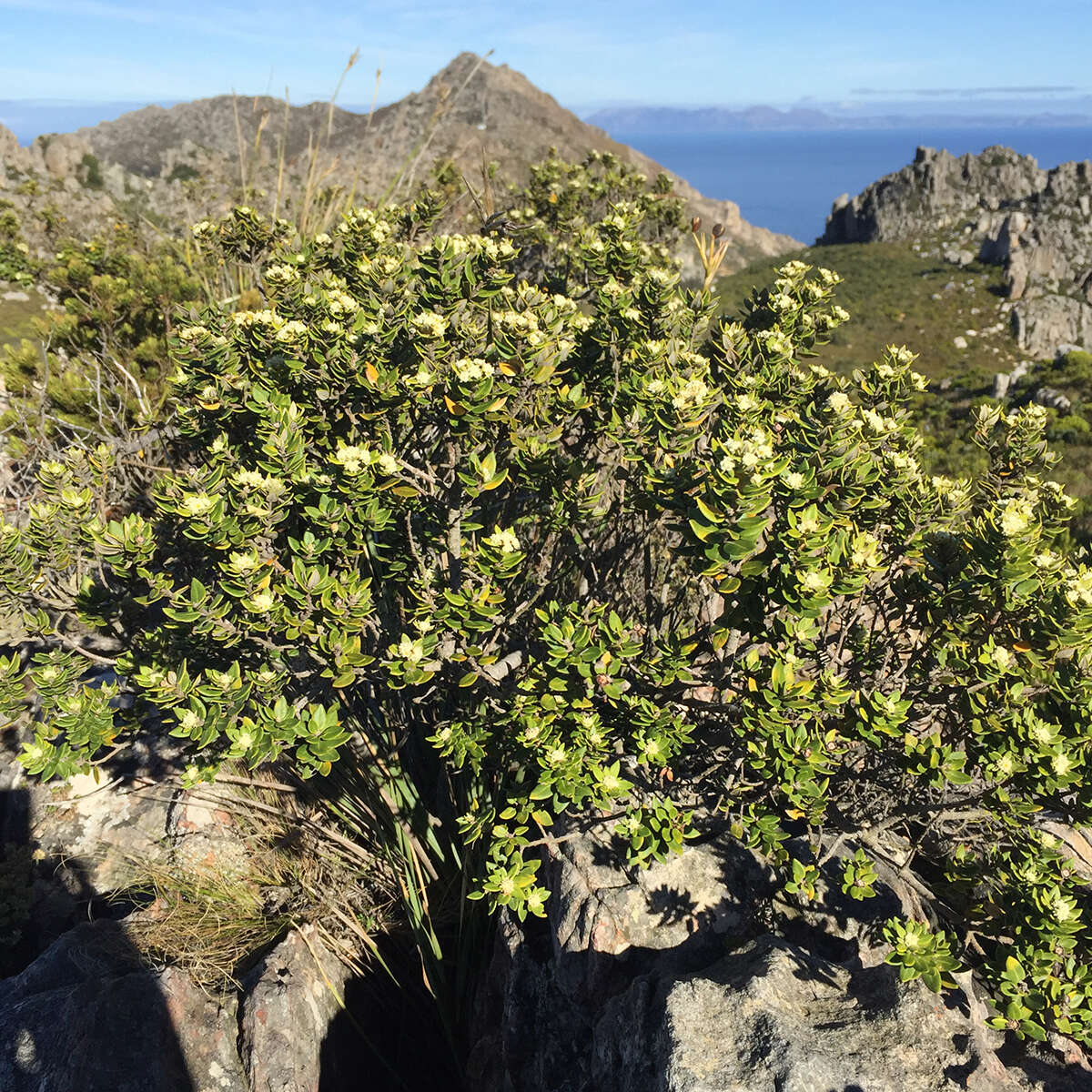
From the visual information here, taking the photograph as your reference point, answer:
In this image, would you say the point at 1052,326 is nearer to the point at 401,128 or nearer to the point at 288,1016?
the point at 401,128

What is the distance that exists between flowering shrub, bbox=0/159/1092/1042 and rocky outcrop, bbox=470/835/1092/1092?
0.29m

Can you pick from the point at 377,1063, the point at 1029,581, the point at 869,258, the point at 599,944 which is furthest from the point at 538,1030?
the point at 869,258

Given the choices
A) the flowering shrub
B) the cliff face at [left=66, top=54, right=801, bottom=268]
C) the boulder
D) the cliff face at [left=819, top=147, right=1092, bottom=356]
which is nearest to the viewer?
the flowering shrub

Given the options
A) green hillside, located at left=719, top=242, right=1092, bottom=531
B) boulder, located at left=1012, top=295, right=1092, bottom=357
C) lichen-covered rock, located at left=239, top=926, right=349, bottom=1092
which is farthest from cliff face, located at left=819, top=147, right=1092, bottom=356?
lichen-covered rock, located at left=239, top=926, right=349, bottom=1092

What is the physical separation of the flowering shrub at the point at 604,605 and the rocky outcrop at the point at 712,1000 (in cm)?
29

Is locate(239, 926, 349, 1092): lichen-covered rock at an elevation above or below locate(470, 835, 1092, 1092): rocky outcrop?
below

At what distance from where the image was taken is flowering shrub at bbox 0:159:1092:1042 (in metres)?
2.91

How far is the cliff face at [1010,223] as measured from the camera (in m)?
57.1

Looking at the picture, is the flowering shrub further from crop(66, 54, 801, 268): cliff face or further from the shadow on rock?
crop(66, 54, 801, 268): cliff face

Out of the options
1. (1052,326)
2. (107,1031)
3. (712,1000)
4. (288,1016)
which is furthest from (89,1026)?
(1052,326)

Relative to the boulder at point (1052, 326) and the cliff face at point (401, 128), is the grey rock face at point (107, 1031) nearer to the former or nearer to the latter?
the boulder at point (1052, 326)

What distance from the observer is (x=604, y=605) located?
12.2 feet

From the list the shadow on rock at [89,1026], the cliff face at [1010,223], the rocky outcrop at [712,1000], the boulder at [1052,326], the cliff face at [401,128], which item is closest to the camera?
the rocky outcrop at [712,1000]

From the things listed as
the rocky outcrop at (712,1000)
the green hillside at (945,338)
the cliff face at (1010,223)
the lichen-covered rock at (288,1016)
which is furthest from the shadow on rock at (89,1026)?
the cliff face at (1010,223)
